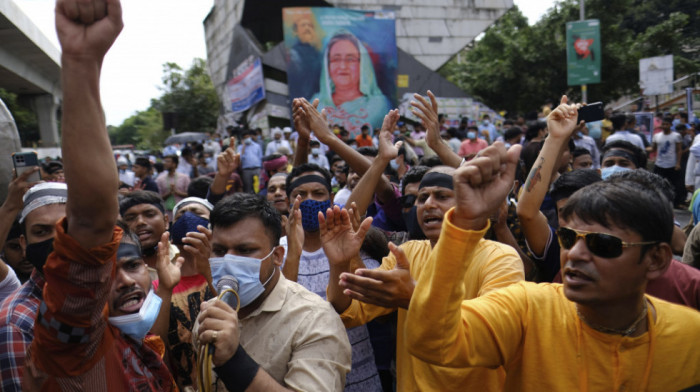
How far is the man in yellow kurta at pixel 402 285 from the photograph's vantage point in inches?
67.9

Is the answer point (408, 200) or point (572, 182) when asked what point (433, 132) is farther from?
point (572, 182)

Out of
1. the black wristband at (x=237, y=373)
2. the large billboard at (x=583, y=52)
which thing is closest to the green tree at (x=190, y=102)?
the large billboard at (x=583, y=52)

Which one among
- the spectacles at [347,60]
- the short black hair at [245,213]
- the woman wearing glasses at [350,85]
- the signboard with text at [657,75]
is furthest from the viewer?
the spectacles at [347,60]

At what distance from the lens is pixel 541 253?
2662 mm

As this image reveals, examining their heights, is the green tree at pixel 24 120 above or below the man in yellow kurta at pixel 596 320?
above

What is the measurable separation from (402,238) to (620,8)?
27240 millimetres

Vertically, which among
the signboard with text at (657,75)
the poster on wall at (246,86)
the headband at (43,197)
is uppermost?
the poster on wall at (246,86)

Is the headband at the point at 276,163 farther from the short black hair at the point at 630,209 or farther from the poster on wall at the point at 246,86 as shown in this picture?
the poster on wall at the point at 246,86

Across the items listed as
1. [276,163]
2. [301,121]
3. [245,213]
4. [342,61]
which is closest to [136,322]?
[245,213]

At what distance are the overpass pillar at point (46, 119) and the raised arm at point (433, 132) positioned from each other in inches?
1082

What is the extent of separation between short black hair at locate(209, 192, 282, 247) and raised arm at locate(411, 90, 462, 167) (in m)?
1.54

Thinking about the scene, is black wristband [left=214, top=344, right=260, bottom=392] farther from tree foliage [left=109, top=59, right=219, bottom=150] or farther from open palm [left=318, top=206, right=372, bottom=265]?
tree foliage [left=109, top=59, right=219, bottom=150]

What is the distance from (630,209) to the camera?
1572mm

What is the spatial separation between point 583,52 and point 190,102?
31349mm
